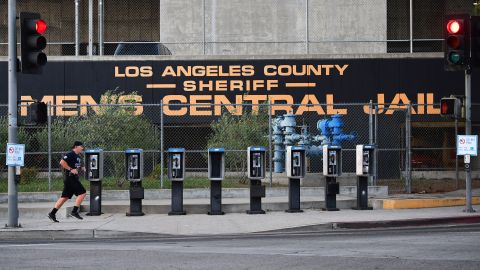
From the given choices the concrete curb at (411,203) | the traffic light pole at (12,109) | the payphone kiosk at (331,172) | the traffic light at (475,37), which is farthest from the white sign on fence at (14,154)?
the traffic light at (475,37)

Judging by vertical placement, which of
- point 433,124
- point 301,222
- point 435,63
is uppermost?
point 435,63

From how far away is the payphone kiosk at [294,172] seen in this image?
2148 centimetres

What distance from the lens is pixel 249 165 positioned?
21266 mm

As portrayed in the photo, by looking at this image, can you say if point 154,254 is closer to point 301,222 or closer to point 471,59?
point 301,222

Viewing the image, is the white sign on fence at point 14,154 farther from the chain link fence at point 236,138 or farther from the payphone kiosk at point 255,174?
the chain link fence at point 236,138

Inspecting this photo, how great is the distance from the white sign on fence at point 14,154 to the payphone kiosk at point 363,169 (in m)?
7.88

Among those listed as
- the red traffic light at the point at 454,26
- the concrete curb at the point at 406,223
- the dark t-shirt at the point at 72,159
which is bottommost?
the concrete curb at the point at 406,223

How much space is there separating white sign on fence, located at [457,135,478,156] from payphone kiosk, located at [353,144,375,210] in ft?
7.26

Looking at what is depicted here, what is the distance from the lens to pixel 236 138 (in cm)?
2805

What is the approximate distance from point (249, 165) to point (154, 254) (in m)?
7.99

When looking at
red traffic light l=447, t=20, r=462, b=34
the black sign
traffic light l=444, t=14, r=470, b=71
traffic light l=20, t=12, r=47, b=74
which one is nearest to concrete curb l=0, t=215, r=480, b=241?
traffic light l=20, t=12, r=47, b=74

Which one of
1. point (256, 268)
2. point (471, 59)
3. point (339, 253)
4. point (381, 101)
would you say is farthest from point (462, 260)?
point (381, 101)

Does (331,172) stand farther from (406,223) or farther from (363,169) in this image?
(406,223)

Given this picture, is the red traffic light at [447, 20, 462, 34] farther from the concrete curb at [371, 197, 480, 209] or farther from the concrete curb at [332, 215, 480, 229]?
the concrete curb at [371, 197, 480, 209]
